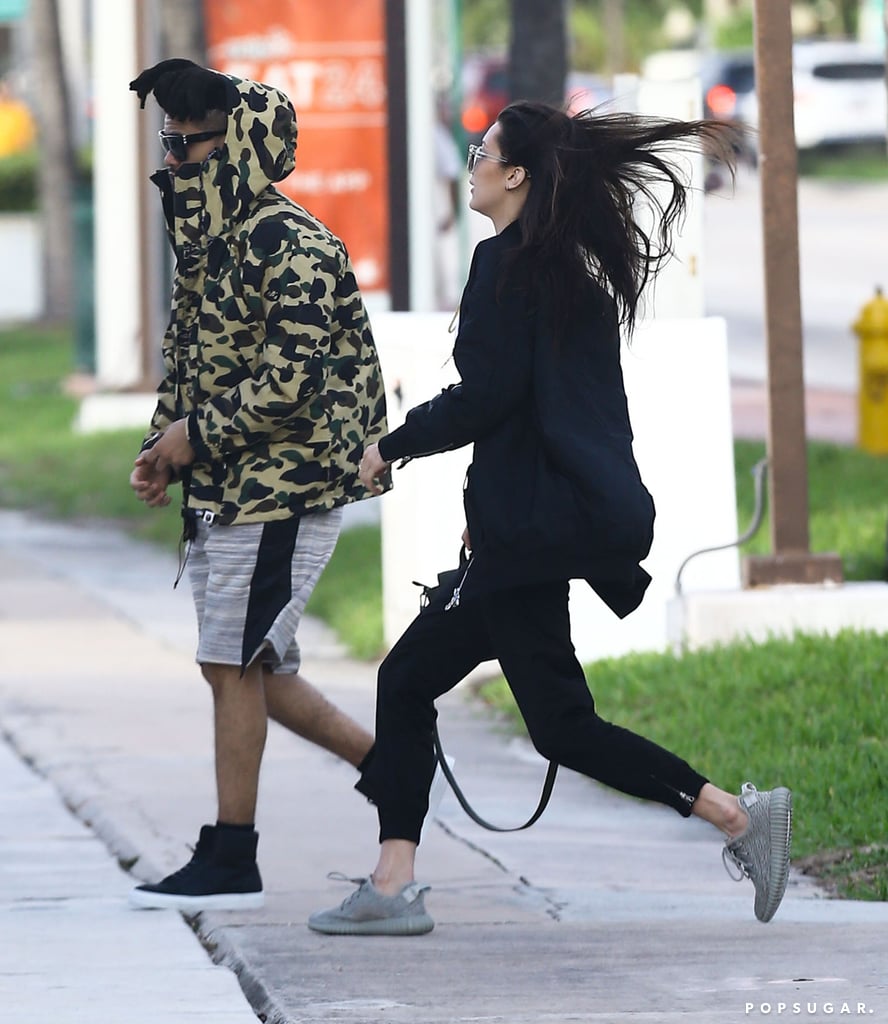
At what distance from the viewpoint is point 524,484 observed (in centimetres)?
481

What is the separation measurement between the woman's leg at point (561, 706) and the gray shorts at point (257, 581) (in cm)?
55

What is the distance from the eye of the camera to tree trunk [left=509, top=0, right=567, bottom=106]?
48.3 ft

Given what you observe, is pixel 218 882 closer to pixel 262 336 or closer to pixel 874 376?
pixel 262 336

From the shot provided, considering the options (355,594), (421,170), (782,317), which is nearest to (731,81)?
(421,170)

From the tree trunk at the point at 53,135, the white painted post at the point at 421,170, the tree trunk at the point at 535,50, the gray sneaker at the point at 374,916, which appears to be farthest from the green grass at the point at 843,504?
the tree trunk at the point at 53,135

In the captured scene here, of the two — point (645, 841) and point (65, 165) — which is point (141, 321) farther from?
point (645, 841)

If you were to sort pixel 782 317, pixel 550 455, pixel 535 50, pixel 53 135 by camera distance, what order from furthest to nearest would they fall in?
1. pixel 53 135
2. pixel 535 50
3. pixel 782 317
4. pixel 550 455

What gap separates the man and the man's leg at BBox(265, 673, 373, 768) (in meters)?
0.11

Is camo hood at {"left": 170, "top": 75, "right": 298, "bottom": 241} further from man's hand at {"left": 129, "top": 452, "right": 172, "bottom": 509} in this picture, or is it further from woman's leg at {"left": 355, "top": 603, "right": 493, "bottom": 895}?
woman's leg at {"left": 355, "top": 603, "right": 493, "bottom": 895}

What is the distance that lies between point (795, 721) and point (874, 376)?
6.79 m

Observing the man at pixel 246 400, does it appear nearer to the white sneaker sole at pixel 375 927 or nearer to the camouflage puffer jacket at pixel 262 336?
the camouflage puffer jacket at pixel 262 336

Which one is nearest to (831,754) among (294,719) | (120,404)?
(294,719)

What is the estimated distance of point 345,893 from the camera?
18.4ft

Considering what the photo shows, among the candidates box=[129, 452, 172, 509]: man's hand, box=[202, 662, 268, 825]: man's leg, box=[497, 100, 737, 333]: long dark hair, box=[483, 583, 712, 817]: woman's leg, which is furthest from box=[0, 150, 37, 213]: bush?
box=[483, 583, 712, 817]: woman's leg
